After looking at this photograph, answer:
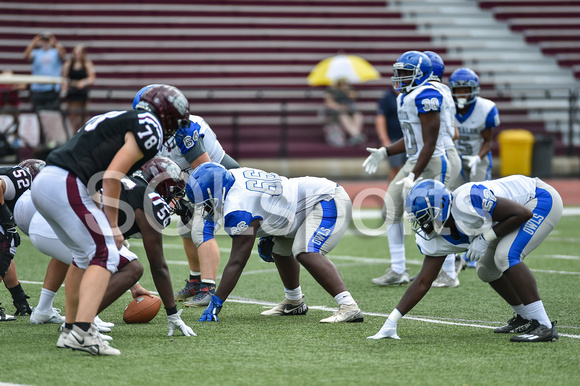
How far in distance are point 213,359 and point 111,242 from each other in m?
0.86

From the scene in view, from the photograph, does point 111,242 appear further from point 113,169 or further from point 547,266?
point 547,266

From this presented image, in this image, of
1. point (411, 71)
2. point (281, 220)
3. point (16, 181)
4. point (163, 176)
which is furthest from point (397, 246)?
point (16, 181)

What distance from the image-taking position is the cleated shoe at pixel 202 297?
634 centimetres

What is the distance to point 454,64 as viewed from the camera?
20.0 metres

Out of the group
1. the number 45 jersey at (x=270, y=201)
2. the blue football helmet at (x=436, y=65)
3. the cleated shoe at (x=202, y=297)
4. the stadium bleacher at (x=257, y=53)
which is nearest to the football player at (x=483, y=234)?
the number 45 jersey at (x=270, y=201)

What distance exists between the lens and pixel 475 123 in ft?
28.0

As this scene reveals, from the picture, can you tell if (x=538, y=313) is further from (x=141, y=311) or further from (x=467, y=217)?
(x=141, y=311)

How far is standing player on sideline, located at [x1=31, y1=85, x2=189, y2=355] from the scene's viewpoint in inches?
177

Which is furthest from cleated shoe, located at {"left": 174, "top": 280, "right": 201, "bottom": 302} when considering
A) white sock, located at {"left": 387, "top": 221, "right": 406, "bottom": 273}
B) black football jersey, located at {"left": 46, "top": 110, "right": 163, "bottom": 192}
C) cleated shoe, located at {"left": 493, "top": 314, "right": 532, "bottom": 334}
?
cleated shoe, located at {"left": 493, "top": 314, "right": 532, "bottom": 334}

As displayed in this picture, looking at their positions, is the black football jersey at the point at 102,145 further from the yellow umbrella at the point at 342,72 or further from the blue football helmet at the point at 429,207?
the yellow umbrella at the point at 342,72

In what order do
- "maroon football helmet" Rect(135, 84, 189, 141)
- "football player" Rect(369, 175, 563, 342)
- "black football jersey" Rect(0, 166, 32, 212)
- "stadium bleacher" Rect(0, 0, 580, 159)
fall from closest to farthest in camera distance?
"maroon football helmet" Rect(135, 84, 189, 141), "football player" Rect(369, 175, 563, 342), "black football jersey" Rect(0, 166, 32, 212), "stadium bleacher" Rect(0, 0, 580, 159)

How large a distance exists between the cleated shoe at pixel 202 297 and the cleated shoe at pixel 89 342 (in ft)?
5.84

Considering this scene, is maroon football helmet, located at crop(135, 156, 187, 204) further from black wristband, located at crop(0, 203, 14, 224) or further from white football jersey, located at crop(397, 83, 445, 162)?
white football jersey, located at crop(397, 83, 445, 162)

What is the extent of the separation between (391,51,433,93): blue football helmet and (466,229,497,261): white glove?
7.45ft
